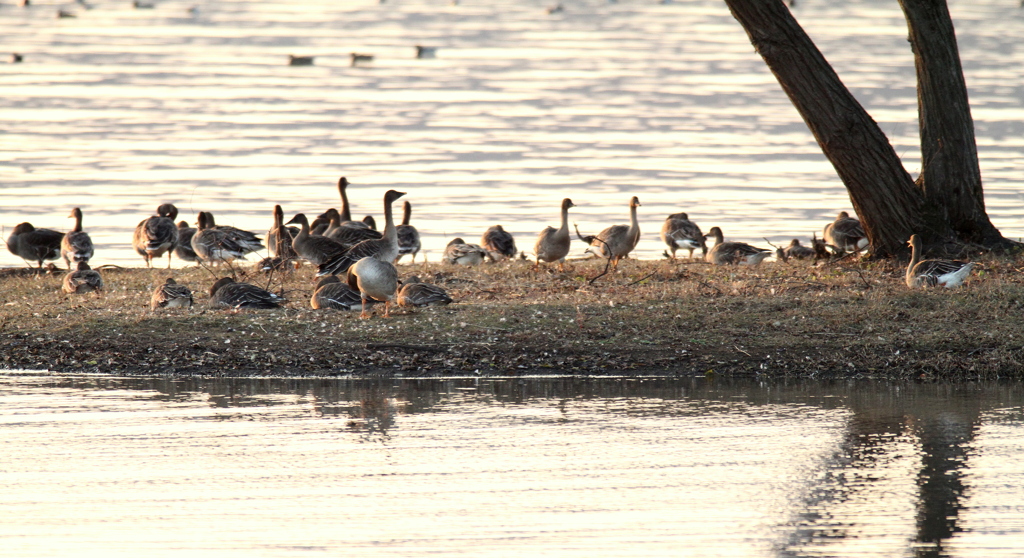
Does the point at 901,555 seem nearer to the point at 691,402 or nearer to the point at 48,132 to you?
the point at 691,402

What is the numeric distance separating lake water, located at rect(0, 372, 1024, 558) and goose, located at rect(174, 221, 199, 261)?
909cm

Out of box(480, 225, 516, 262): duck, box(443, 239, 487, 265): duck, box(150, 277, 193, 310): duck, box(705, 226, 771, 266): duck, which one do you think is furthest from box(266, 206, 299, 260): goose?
box(705, 226, 771, 266): duck

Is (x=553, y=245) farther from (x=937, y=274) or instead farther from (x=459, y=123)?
(x=459, y=123)

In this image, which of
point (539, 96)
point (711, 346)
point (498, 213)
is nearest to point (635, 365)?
point (711, 346)

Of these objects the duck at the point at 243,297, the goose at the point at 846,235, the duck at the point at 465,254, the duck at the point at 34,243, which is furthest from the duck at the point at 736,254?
the duck at the point at 34,243

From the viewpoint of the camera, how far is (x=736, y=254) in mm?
17969

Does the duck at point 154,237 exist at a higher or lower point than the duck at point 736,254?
higher

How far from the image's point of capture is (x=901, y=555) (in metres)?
6.50

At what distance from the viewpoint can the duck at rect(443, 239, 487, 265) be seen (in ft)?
60.1

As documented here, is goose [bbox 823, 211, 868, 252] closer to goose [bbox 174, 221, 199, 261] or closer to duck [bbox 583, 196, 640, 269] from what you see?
duck [bbox 583, 196, 640, 269]

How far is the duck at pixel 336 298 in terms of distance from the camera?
14.0m

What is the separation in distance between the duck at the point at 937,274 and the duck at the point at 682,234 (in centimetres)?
552

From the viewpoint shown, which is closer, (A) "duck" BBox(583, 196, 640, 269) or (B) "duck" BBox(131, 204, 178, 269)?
(A) "duck" BBox(583, 196, 640, 269)

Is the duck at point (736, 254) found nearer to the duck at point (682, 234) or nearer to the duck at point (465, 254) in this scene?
the duck at point (682, 234)
